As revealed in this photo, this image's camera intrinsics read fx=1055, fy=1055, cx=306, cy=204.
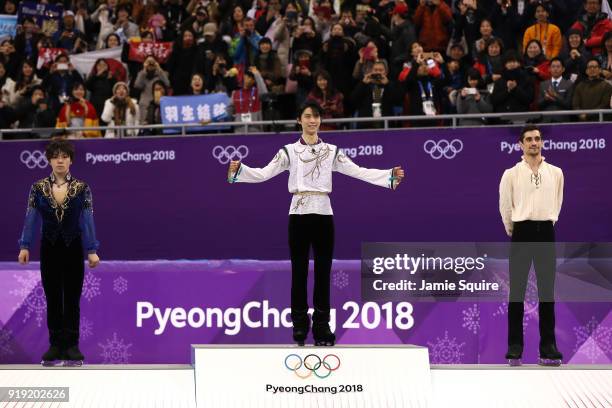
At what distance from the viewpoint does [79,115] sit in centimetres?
1605

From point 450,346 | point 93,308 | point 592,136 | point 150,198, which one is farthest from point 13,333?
point 592,136

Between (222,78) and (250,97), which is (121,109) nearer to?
(222,78)

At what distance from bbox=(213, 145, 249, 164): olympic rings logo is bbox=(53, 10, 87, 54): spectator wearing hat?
414 centimetres

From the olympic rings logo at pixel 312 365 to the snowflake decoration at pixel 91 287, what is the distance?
379 centimetres

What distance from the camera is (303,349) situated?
8977 millimetres

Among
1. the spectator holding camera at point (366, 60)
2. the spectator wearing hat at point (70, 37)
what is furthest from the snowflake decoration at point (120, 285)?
the spectator wearing hat at point (70, 37)

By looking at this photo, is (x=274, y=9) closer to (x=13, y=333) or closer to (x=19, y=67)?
(x=19, y=67)

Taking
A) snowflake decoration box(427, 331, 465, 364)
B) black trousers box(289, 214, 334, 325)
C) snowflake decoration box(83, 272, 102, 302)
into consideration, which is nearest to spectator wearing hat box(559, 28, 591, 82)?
snowflake decoration box(427, 331, 465, 364)

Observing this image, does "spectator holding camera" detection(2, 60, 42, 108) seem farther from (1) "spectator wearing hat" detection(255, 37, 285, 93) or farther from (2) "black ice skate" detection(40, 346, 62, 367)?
(2) "black ice skate" detection(40, 346, 62, 367)

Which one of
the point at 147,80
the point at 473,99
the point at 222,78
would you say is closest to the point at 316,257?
the point at 473,99

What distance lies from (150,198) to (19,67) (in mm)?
3986

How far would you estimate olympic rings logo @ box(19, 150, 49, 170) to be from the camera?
611 inches

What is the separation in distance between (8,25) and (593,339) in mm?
12308

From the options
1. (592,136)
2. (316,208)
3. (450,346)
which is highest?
(592,136)
